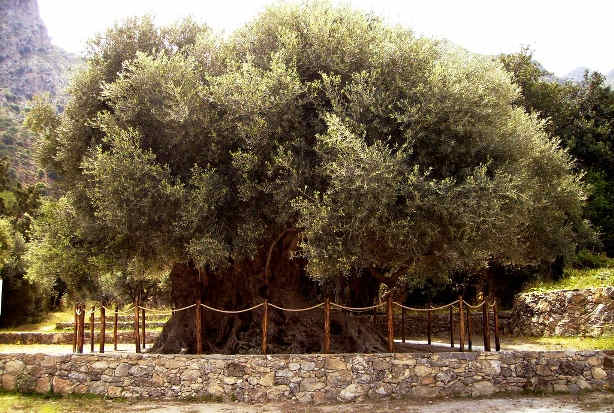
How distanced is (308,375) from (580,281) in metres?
14.6

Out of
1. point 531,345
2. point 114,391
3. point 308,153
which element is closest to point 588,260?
point 531,345

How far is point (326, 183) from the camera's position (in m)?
13.1

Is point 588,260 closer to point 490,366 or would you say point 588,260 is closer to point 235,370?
point 490,366

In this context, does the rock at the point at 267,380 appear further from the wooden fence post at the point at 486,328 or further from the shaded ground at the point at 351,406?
the wooden fence post at the point at 486,328

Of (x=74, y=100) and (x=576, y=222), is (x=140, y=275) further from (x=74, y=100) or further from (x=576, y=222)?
(x=576, y=222)

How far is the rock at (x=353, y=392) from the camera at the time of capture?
1188 cm

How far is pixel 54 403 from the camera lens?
38.5 feet

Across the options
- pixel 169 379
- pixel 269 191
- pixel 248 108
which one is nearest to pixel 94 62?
pixel 248 108

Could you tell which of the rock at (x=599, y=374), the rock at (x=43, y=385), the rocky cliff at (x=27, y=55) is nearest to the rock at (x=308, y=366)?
the rock at (x=43, y=385)

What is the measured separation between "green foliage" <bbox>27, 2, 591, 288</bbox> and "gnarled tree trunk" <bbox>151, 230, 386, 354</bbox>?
2.04 metres

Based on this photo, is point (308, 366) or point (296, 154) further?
point (296, 154)

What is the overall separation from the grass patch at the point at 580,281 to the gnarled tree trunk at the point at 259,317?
939cm

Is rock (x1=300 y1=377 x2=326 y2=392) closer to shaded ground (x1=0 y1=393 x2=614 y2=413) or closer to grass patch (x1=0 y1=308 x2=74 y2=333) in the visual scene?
shaded ground (x1=0 y1=393 x2=614 y2=413)

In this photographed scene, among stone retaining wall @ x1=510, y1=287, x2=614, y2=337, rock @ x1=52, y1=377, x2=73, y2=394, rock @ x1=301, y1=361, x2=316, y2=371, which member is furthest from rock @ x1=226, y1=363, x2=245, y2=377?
stone retaining wall @ x1=510, y1=287, x2=614, y2=337
